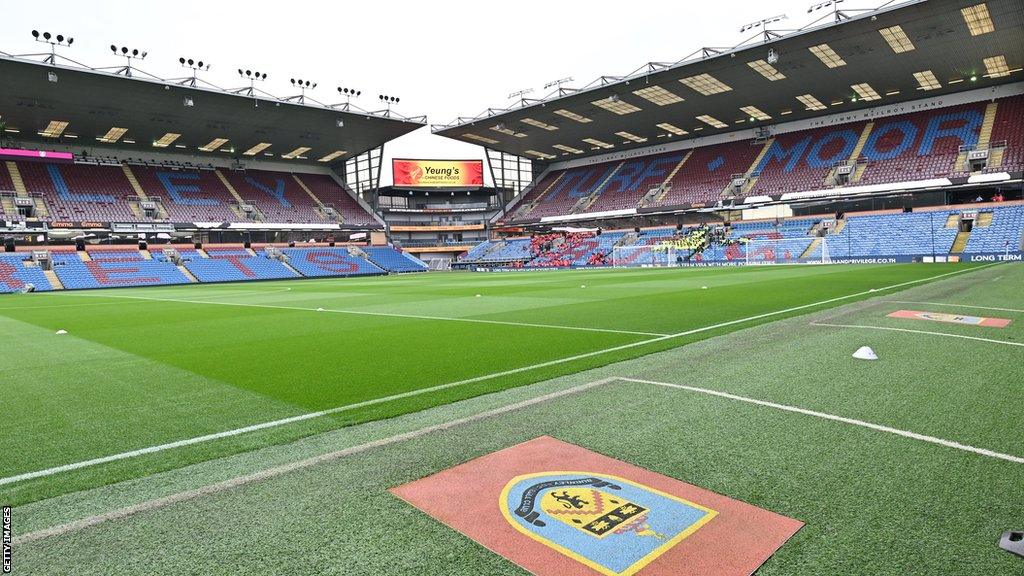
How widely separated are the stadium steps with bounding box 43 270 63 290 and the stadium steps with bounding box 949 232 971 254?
209 ft

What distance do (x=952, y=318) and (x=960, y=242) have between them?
3698 cm

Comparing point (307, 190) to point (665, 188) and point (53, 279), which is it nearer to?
point (53, 279)

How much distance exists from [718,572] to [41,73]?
4596cm

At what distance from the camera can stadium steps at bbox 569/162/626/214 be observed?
61.7 m

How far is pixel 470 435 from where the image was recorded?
403 cm

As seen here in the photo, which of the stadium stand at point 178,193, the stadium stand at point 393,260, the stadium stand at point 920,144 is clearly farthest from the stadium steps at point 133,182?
the stadium stand at point 920,144

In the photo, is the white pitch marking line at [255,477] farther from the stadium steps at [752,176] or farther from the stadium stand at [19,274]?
the stadium steps at [752,176]

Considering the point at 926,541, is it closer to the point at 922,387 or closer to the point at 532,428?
the point at 532,428

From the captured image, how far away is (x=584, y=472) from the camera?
129 inches

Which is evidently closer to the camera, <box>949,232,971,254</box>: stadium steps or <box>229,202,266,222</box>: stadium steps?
<box>949,232,971,254</box>: stadium steps

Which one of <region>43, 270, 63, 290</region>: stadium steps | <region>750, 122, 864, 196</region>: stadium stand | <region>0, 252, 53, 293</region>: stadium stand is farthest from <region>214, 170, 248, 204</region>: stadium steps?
<region>750, 122, 864, 196</region>: stadium stand

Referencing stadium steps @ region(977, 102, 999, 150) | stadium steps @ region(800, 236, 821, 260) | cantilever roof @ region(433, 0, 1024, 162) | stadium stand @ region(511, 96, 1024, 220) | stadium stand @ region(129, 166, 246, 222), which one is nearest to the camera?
cantilever roof @ region(433, 0, 1024, 162)

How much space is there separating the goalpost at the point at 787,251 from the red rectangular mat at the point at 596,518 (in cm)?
4453

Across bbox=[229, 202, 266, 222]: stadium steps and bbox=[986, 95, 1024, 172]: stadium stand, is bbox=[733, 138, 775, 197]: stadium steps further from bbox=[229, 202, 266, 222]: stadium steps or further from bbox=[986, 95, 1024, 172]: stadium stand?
bbox=[229, 202, 266, 222]: stadium steps
